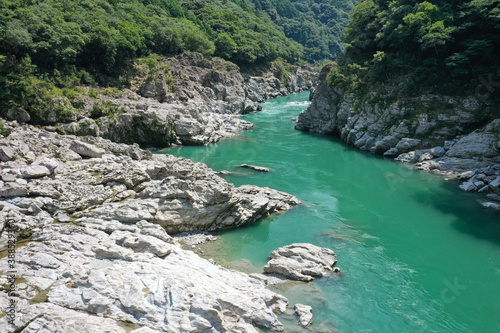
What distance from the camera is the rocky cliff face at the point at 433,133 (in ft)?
101

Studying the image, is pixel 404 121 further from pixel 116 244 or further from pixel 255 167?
pixel 116 244

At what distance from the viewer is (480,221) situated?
22578mm

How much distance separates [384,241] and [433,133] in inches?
832

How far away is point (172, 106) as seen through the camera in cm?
4519

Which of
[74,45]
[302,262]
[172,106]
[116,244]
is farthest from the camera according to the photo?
A: [172,106]

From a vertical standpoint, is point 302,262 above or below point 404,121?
below

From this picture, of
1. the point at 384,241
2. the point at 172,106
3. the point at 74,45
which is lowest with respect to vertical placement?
the point at 384,241

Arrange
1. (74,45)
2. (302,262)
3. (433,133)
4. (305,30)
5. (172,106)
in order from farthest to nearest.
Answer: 1. (305,30)
2. (172,106)
3. (74,45)
4. (433,133)
5. (302,262)

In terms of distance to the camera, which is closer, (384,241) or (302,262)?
(302,262)

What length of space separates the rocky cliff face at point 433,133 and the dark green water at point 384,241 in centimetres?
247

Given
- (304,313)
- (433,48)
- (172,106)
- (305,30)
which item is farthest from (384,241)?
(305,30)

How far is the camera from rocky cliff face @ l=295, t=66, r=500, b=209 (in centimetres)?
3089

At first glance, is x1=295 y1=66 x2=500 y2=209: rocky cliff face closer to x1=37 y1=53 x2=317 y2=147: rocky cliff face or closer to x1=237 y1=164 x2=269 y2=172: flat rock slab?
x1=237 y1=164 x2=269 y2=172: flat rock slab

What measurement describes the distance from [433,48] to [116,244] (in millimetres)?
40770
